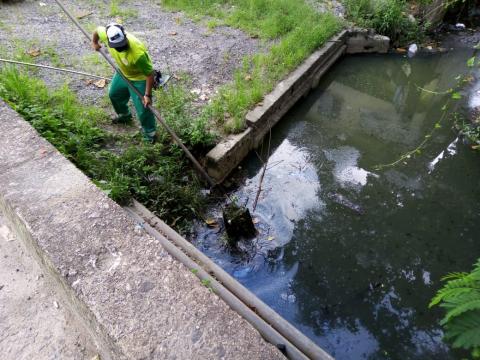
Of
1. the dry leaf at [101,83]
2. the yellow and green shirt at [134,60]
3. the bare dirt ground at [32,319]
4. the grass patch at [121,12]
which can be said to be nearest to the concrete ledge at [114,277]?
the bare dirt ground at [32,319]

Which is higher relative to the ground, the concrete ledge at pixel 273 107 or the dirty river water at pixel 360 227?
the concrete ledge at pixel 273 107

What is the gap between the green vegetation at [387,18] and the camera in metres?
8.38

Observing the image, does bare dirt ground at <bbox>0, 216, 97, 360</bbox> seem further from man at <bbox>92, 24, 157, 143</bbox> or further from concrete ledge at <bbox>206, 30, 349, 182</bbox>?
concrete ledge at <bbox>206, 30, 349, 182</bbox>

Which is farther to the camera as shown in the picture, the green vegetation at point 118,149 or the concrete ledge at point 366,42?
the concrete ledge at point 366,42

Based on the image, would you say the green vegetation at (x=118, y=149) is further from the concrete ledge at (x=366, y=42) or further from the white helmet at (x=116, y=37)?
the concrete ledge at (x=366, y=42)

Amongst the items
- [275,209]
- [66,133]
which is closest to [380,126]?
[275,209]

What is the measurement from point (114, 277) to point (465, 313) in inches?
71.2

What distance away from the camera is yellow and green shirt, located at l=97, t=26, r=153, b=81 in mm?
3939

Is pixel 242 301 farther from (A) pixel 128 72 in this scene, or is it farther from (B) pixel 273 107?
(B) pixel 273 107

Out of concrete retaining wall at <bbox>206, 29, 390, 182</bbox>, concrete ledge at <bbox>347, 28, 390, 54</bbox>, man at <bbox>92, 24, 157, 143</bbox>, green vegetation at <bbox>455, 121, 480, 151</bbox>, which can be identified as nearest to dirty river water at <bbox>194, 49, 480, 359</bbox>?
green vegetation at <bbox>455, 121, 480, 151</bbox>

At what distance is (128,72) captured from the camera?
172 inches

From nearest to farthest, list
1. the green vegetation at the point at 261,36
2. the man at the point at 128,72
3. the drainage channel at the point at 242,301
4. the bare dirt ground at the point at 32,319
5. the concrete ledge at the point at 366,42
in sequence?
the bare dirt ground at the point at 32,319
the drainage channel at the point at 242,301
the man at the point at 128,72
the green vegetation at the point at 261,36
the concrete ledge at the point at 366,42

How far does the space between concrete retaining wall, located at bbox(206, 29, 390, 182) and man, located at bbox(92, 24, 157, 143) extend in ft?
3.26

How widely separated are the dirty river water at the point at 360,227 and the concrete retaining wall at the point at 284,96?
28 centimetres
